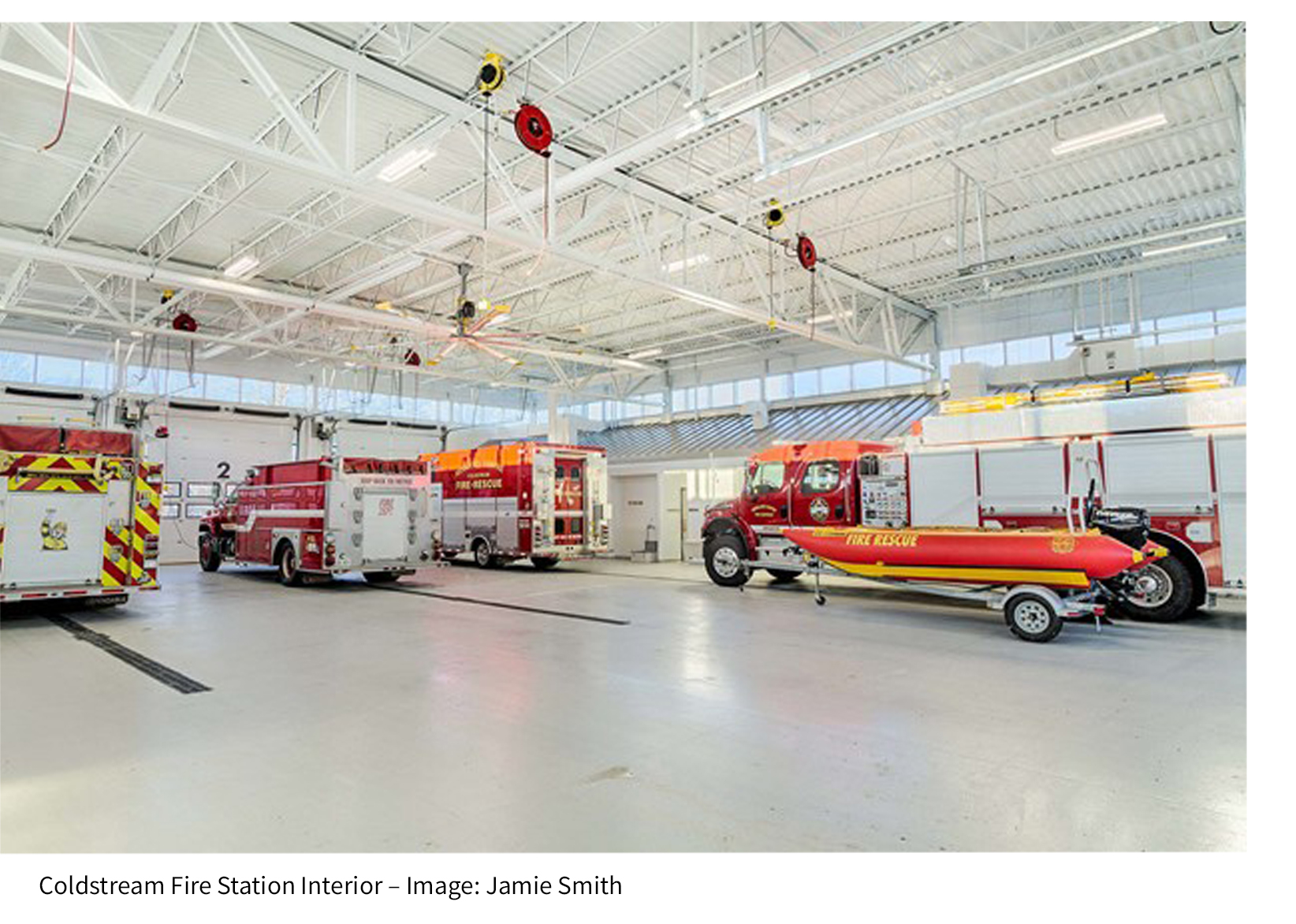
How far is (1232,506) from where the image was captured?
7949 millimetres

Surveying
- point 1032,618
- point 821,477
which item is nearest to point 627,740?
point 1032,618

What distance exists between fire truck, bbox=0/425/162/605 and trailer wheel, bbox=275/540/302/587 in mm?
3238

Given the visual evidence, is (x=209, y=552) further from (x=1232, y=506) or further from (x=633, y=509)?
(x=1232, y=506)

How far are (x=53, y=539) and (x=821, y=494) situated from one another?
1028 cm

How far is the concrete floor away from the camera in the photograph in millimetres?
3004

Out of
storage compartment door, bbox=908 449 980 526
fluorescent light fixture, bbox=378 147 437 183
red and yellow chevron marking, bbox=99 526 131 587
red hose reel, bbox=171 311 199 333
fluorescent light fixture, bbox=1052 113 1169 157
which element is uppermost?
fluorescent light fixture, bbox=1052 113 1169 157

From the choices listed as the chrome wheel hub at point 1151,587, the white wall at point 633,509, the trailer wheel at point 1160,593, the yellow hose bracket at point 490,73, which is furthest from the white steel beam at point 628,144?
the white wall at point 633,509

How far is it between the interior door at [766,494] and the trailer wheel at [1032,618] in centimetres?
444

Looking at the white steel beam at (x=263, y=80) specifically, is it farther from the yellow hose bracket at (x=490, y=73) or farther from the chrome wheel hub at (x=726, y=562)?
the chrome wheel hub at (x=726, y=562)

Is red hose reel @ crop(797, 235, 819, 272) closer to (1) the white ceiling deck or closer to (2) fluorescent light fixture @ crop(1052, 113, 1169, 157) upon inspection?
(1) the white ceiling deck

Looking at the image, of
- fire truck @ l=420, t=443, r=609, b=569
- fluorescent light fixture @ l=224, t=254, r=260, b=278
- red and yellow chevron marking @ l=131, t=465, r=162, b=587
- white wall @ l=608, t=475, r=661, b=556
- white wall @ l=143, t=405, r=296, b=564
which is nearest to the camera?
red and yellow chevron marking @ l=131, t=465, r=162, b=587

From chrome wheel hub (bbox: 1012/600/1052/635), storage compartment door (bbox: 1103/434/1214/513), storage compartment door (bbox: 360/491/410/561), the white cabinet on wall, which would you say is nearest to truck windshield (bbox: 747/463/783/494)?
storage compartment door (bbox: 1103/434/1214/513)

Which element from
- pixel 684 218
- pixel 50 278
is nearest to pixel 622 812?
pixel 684 218
